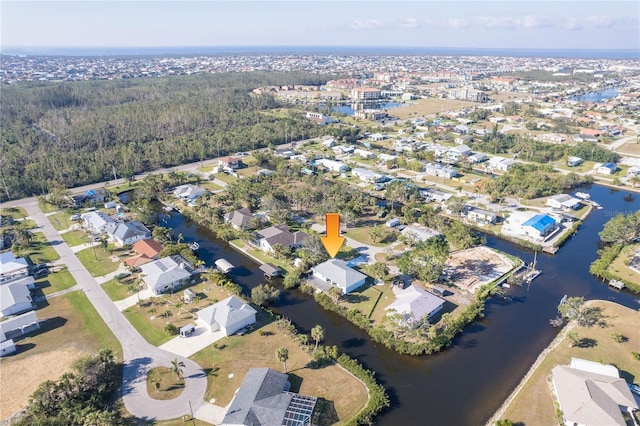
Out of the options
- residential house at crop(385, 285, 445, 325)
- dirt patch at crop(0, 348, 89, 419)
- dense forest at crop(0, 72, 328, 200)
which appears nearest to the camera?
dirt patch at crop(0, 348, 89, 419)

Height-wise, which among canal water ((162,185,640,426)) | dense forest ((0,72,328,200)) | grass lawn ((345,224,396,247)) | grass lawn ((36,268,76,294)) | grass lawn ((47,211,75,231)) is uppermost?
dense forest ((0,72,328,200))

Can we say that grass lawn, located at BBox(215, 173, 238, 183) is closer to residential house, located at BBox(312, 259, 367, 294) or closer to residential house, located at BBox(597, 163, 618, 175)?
residential house, located at BBox(312, 259, 367, 294)

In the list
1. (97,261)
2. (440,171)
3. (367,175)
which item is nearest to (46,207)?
(97,261)

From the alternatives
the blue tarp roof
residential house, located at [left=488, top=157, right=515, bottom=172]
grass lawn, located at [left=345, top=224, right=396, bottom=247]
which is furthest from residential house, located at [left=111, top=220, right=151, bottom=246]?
residential house, located at [left=488, top=157, right=515, bottom=172]

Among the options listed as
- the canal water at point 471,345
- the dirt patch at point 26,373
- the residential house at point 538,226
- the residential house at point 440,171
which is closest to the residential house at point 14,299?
the dirt patch at point 26,373

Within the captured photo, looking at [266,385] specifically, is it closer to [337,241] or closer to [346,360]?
[346,360]

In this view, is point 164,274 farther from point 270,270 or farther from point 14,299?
point 14,299
